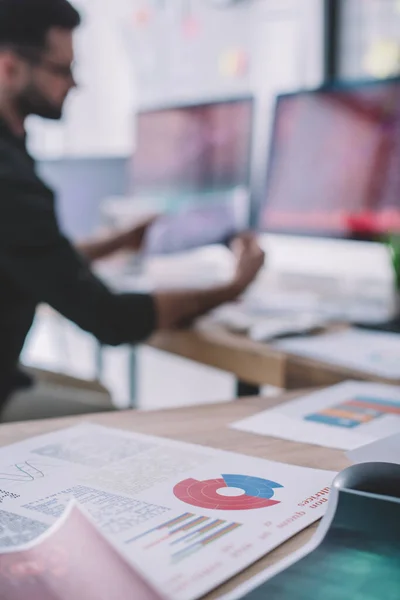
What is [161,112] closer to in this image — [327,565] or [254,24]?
[254,24]

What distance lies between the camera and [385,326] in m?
1.54

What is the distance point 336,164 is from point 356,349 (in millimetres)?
628

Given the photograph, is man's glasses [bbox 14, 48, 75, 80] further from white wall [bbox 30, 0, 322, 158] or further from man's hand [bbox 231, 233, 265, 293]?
man's hand [bbox 231, 233, 265, 293]

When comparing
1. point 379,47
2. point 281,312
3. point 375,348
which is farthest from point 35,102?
point 379,47

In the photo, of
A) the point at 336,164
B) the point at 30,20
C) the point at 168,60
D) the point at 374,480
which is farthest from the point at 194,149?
the point at 374,480

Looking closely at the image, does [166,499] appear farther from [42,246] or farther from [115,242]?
[115,242]

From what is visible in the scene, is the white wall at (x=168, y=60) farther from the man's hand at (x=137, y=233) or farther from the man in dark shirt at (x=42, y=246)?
the man's hand at (x=137, y=233)

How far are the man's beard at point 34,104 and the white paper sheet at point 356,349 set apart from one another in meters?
0.80

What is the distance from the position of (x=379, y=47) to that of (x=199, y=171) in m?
0.68

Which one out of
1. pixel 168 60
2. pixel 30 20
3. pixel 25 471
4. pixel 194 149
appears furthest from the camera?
pixel 168 60

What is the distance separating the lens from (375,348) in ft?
4.48

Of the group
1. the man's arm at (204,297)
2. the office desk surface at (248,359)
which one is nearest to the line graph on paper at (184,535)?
the office desk surface at (248,359)

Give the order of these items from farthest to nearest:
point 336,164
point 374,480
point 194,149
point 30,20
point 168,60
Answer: point 168,60 < point 194,149 < point 336,164 < point 30,20 < point 374,480

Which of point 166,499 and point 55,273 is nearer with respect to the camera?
point 166,499
